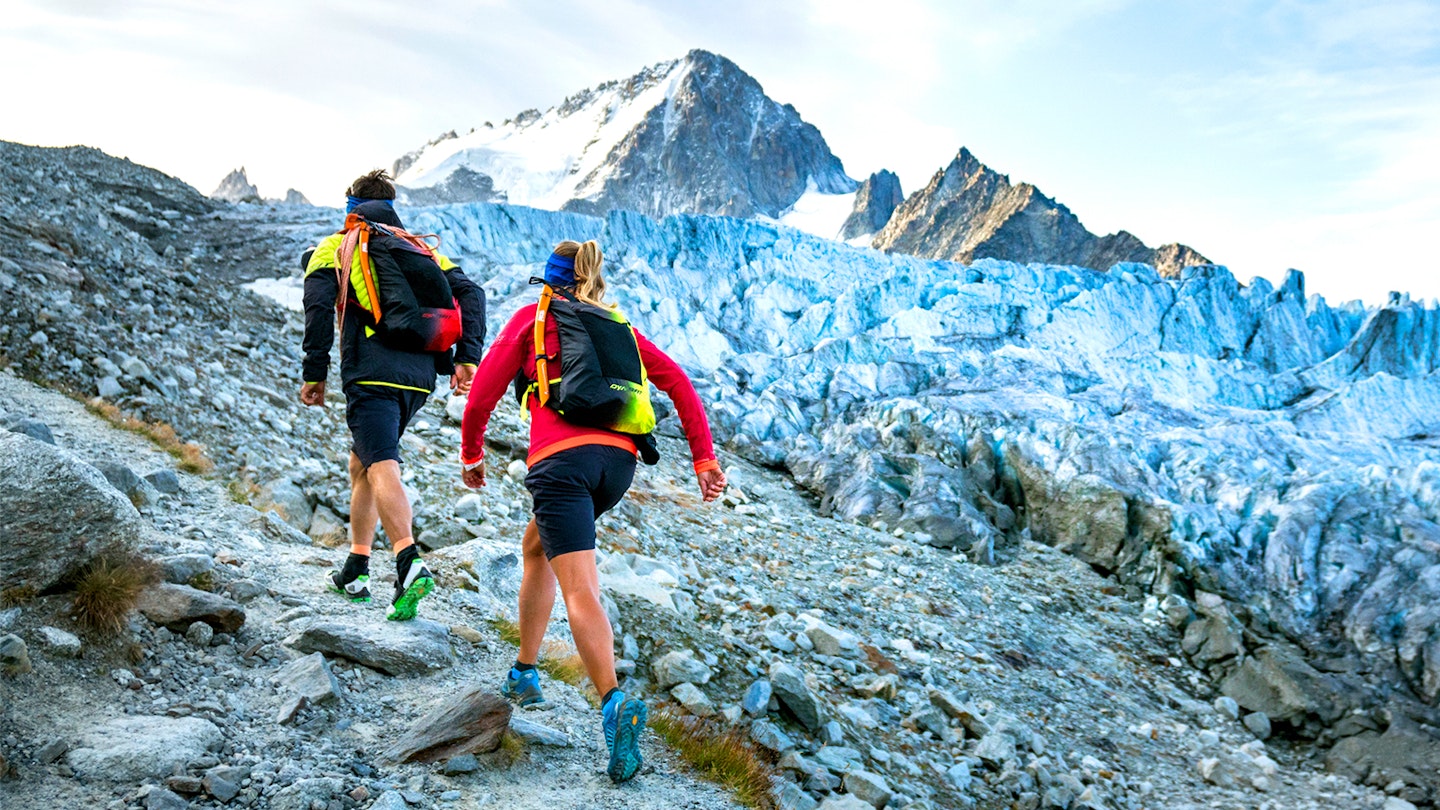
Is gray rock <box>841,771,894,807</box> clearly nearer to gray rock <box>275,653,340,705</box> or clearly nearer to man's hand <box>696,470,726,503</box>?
man's hand <box>696,470,726,503</box>

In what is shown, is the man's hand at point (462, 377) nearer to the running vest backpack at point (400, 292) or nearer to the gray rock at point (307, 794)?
the running vest backpack at point (400, 292)

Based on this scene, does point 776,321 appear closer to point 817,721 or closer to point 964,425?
point 964,425

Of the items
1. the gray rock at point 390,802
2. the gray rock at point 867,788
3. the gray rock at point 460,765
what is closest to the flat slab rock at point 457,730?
the gray rock at point 460,765

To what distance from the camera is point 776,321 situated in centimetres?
3094

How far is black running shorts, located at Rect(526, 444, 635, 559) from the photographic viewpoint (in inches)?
123

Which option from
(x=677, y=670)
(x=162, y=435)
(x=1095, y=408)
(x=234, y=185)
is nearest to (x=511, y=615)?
(x=677, y=670)

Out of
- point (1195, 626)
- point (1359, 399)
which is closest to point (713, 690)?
point (1195, 626)

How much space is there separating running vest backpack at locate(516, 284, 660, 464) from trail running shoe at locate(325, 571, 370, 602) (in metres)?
1.82

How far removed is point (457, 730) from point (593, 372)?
143 centimetres

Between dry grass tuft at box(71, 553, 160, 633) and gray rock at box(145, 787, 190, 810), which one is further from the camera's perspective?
dry grass tuft at box(71, 553, 160, 633)

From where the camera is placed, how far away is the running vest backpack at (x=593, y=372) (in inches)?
125

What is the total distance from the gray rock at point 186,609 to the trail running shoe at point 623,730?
5.60 feet

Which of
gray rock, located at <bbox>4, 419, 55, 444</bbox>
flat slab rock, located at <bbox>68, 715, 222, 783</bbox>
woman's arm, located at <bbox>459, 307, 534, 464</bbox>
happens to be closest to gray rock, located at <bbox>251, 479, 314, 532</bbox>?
gray rock, located at <bbox>4, 419, 55, 444</bbox>

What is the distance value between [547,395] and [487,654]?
178cm
